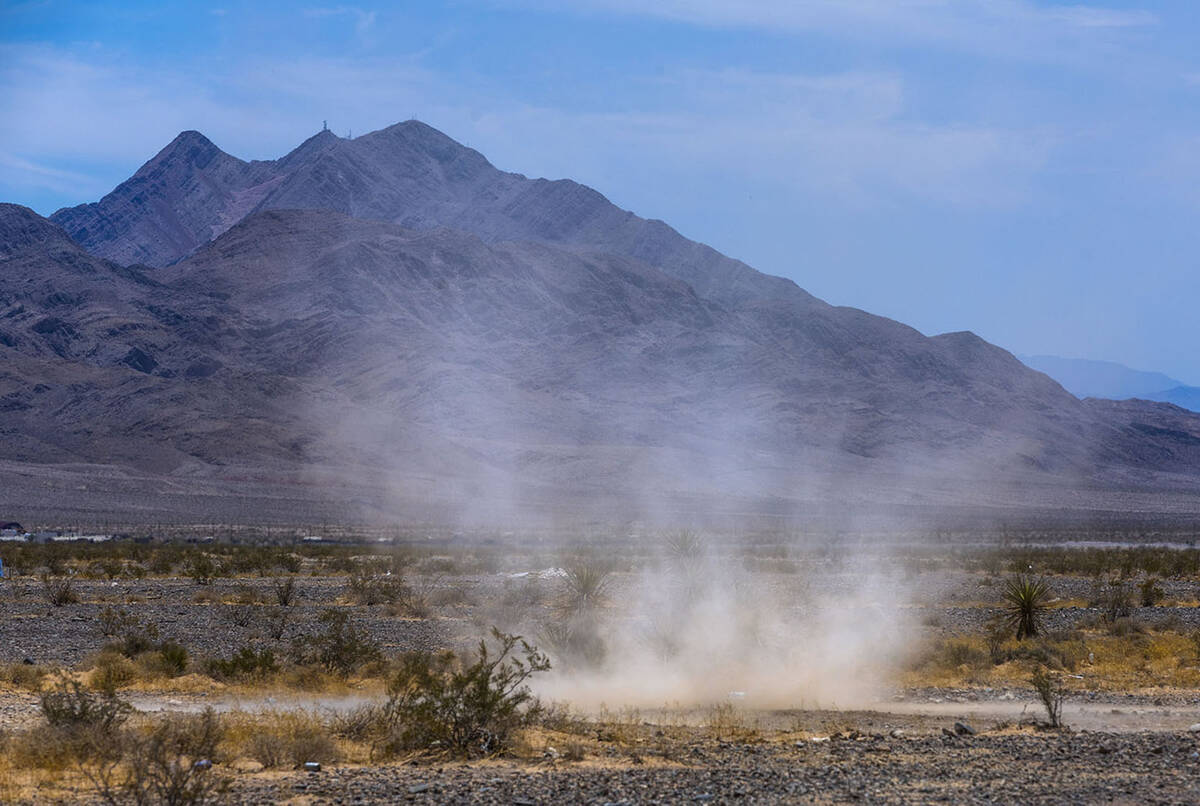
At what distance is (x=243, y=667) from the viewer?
1806 cm

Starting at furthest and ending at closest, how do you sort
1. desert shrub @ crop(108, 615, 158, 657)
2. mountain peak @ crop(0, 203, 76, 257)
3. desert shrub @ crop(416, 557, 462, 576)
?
mountain peak @ crop(0, 203, 76, 257) → desert shrub @ crop(416, 557, 462, 576) → desert shrub @ crop(108, 615, 158, 657)

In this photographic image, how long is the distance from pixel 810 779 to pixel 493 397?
394 ft

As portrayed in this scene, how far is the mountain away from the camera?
10319 cm

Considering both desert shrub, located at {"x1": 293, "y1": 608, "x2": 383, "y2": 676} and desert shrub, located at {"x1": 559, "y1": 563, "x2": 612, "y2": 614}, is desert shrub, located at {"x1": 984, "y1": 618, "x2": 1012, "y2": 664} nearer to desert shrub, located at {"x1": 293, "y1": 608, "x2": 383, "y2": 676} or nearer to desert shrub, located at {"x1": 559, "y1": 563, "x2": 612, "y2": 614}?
desert shrub, located at {"x1": 559, "y1": 563, "x2": 612, "y2": 614}

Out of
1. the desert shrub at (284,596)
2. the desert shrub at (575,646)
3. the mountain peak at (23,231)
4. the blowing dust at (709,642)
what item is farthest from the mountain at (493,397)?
the desert shrub at (575,646)

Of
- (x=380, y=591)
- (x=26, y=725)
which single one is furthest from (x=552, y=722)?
(x=380, y=591)

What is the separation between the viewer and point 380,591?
3153 cm

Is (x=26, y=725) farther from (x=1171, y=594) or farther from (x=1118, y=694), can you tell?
(x=1171, y=594)

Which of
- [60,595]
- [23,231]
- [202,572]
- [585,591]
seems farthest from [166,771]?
[23,231]

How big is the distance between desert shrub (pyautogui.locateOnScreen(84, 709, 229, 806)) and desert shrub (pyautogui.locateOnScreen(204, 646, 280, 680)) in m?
5.97

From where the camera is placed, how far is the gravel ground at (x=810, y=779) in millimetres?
10484

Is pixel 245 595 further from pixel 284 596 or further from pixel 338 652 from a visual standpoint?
pixel 338 652

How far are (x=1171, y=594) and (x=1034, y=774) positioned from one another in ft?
85.4

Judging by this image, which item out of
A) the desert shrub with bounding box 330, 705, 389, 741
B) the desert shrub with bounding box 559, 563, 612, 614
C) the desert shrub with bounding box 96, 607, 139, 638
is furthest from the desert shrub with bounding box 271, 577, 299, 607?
the desert shrub with bounding box 330, 705, 389, 741
